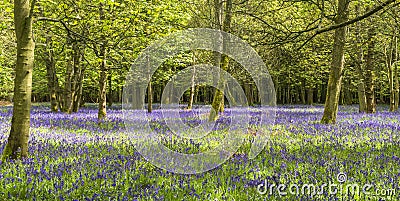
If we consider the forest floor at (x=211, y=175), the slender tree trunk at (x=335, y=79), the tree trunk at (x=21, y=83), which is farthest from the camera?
the slender tree trunk at (x=335, y=79)

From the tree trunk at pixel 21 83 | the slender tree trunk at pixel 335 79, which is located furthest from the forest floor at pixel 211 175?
the slender tree trunk at pixel 335 79

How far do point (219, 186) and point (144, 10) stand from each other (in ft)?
21.8

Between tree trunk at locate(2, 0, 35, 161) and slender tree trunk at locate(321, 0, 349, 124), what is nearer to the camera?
tree trunk at locate(2, 0, 35, 161)

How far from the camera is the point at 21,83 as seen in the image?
6629 mm

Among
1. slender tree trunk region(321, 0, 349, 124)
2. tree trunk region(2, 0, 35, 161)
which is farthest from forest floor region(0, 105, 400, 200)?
slender tree trunk region(321, 0, 349, 124)

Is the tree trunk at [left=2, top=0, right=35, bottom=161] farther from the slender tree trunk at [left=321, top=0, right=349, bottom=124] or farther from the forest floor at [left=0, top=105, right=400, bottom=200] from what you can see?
the slender tree trunk at [left=321, top=0, right=349, bottom=124]

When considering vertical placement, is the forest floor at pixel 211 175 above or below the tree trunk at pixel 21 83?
below

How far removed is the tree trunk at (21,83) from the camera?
21.7 ft

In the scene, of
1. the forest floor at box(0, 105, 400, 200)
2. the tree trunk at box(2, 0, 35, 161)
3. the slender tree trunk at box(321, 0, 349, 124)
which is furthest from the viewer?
the slender tree trunk at box(321, 0, 349, 124)

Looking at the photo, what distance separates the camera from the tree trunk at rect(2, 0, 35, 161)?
662 centimetres

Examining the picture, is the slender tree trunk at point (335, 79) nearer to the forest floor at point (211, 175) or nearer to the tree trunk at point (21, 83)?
the forest floor at point (211, 175)

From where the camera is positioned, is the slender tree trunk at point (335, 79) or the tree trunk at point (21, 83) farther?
the slender tree trunk at point (335, 79)

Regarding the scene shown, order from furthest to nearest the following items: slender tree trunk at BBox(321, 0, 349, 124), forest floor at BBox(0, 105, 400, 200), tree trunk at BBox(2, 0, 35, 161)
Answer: slender tree trunk at BBox(321, 0, 349, 124), tree trunk at BBox(2, 0, 35, 161), forest floor at BBox(0, 105, 400, 200)

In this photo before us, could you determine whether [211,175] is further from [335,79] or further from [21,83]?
[335,79]
